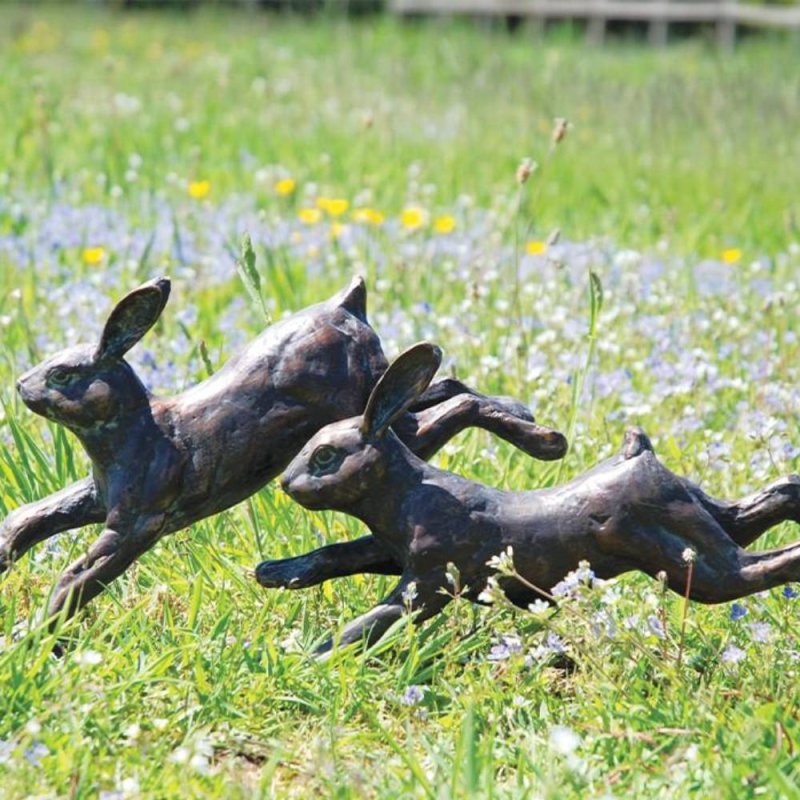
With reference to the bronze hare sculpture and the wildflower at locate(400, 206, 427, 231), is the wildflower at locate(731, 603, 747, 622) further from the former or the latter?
the wildflower at locate(400, 206, 427, 231)

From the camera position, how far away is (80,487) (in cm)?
315

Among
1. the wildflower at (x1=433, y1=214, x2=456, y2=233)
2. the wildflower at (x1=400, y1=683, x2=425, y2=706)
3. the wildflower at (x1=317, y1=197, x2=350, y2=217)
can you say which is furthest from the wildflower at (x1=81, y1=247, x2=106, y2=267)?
the wildflower at (x1=400, y1=683, x2=425, y2=706)

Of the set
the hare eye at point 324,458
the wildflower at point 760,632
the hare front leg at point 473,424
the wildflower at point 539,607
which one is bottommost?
the wildflower at point 760,632

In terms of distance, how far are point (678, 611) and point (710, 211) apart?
14.9 feet

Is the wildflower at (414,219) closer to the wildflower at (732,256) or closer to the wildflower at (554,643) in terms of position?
the wildflower at (732,256)

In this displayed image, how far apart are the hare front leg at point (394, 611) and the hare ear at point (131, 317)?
692 millimetres

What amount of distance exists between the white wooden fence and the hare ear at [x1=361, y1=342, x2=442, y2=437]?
15.2 m

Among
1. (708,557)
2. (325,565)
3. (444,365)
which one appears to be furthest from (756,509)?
(444,365)

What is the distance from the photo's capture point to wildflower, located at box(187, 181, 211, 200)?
6.87 meters

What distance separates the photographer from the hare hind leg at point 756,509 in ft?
10.1

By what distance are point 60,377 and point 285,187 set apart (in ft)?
12.6

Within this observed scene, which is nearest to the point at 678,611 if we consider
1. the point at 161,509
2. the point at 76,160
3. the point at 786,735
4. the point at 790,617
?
the point at 790,617

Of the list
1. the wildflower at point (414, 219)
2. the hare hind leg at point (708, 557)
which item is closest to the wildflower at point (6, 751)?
the hare hind leg at point (708, 557)

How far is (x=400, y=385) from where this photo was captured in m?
2.98
